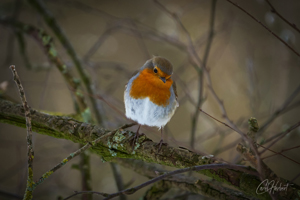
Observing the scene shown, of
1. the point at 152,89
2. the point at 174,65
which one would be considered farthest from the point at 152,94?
the point at 174,65

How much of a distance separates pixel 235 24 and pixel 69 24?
2.94 meters

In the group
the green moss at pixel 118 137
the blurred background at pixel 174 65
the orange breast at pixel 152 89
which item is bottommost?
the green moss at pixel 118 137

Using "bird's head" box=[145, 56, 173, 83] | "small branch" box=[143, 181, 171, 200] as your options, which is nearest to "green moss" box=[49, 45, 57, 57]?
"bird's head" box=[145, 56, 173, 83]

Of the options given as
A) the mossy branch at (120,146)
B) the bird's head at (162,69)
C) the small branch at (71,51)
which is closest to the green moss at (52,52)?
the small branch at (71,51)

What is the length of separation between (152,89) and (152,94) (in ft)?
0.13

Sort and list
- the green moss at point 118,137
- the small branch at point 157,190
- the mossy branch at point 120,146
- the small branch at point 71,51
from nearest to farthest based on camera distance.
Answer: the mossy branch at point 120,146, the green moss at point 118,137, the small branch at point 157,190, the small branch at point 71,51

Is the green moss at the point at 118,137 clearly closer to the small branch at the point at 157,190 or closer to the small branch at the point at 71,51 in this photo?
the small branch at the point at 157,190

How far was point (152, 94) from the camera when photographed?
2.00 meters

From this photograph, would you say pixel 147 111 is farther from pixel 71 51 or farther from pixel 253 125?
pixel 71 51

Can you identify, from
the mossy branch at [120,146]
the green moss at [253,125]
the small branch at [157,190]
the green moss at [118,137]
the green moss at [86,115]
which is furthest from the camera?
the green moss at [86,115]

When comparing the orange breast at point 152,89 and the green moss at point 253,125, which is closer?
the green moss at point 253,125

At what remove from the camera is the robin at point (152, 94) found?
6.48 feet

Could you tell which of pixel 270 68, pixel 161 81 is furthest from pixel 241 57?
pixel 161 81

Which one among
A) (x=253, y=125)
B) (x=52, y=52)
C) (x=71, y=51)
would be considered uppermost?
(x=71, y=51)
